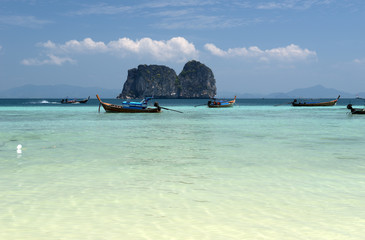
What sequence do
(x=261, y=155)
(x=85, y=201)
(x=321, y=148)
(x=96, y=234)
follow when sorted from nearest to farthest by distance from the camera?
(x=96, y=234), (x=85, y=201), (x=261, y=155), (x=321, y=148)

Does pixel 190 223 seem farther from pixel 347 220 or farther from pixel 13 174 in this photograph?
pixel 13 174

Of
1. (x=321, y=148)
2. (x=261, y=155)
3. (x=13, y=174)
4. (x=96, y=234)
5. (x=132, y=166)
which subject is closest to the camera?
(x=96, y=234)

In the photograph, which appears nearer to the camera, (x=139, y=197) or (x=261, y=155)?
(x=139, y=197)

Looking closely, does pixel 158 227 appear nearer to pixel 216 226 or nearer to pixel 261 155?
pixel 216 226

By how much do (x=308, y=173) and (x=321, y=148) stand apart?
20.0 ft

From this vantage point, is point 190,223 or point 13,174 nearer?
point 190,223

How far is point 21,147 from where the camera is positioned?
16172mm

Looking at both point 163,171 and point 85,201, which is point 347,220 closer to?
point 85,201

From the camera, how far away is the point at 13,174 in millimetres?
10180

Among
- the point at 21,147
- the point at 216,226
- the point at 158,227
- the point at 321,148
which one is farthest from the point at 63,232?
the point at 321,148

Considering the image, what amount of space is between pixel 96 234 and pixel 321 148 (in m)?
12.6

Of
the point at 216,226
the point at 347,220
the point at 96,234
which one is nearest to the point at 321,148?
the point at 347,220

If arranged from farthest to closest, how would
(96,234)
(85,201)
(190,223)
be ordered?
(85,201) → (190,223) → (96,234)

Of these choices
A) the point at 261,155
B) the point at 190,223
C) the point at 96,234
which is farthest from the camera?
the point at 261,155
